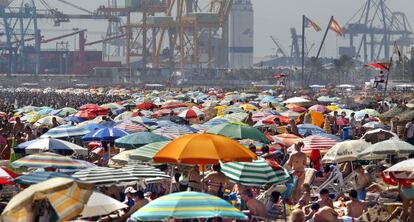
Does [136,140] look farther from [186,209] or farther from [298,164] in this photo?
[186,209]

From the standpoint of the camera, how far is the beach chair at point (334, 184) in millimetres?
15316

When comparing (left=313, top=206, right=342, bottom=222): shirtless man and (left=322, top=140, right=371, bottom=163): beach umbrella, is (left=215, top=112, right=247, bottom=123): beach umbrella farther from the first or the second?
(left=313, top=206, right=342, bottom=222): shirtless man

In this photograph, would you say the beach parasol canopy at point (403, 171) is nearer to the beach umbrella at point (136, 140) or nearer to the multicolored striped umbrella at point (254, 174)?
the multicolored striped umbrella at point (254, 174)

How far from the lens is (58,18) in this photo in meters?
169

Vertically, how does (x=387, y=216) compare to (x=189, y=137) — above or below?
below

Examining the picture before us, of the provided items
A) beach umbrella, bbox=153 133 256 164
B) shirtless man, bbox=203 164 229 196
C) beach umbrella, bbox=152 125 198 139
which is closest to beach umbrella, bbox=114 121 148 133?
beach umbrella, bbox=152 125 198 139

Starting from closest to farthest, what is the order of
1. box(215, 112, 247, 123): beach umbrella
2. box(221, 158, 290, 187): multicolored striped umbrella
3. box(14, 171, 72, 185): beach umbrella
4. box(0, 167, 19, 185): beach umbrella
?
1. box(14, 171, 72, 185): beach umbrella
2. box(0, 167, 19, 185): beach umbrella
3. box(221, 158, 290, 187): multicolored striped umbrella
4. box(215, 112, 247, 123): beach umbrella

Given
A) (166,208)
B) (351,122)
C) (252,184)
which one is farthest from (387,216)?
(351,122)

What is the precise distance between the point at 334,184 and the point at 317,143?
5.36 feet

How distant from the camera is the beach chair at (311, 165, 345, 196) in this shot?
50.3ft

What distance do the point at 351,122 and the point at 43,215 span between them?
16948 mm

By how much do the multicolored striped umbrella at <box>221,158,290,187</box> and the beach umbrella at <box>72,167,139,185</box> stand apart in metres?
1.21

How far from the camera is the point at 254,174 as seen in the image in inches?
493

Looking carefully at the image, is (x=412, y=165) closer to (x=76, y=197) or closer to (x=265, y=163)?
(x=265, y=163)
